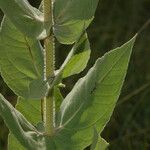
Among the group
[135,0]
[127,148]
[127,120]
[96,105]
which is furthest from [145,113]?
[96,105]

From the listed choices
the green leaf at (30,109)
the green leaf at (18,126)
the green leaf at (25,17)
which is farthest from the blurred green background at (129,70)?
the green leaf at (25,17)

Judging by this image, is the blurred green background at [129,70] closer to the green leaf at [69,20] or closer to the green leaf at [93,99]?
the green leaf at [93,99]

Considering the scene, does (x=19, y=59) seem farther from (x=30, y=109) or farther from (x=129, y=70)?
(x=129, y=70)

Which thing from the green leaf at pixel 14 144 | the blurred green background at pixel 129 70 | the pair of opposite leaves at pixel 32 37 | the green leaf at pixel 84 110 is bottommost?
the blurred green background at pixel 129 70

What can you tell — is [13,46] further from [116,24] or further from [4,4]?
[116,24]

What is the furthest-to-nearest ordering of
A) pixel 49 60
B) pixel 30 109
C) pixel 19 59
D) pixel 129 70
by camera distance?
pixel 129 70, pixel 30 109, pixel 19 59, pixel 49 60

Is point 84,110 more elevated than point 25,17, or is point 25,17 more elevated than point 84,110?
point 25,17

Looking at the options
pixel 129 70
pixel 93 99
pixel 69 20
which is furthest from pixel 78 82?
pixel 129 70
